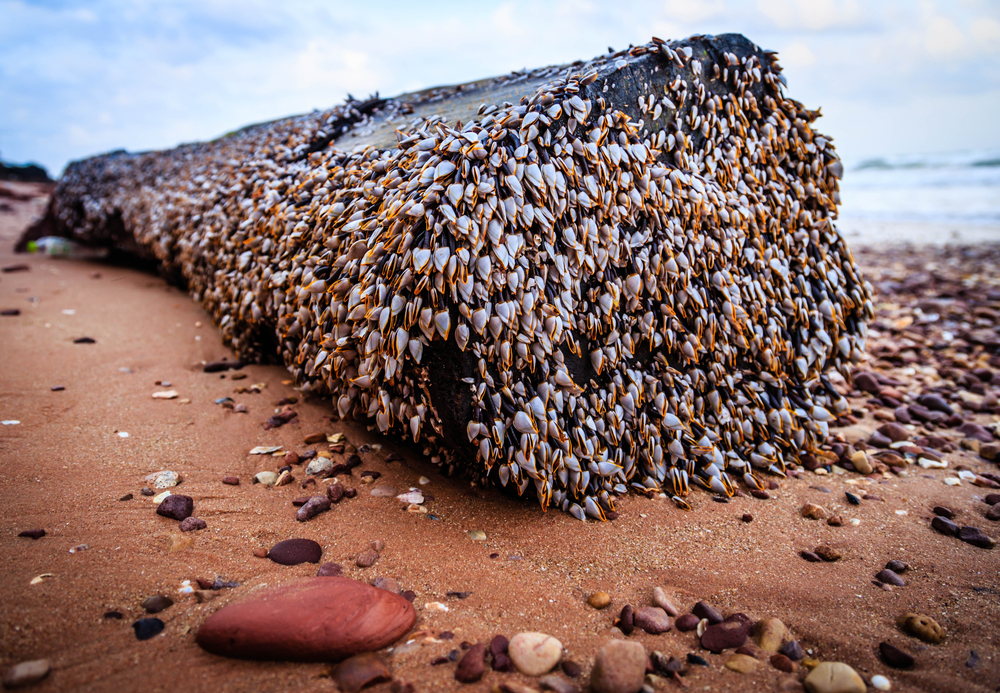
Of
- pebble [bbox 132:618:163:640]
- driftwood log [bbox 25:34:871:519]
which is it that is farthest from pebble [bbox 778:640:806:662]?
pebble [bbox 132:618:163:640]

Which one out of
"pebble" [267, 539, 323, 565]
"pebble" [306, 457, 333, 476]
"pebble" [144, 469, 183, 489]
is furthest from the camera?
"pebble" [306, 457, 333, 476]

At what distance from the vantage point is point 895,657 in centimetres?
197

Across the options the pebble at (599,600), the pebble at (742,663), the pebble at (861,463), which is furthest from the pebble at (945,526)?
the pebble at (599,600)

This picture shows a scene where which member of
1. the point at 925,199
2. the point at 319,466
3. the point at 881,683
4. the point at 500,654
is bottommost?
the point at 881,683

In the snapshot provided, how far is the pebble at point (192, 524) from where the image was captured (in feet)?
7.84

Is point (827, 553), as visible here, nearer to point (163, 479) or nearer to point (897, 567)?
point (897, 567)

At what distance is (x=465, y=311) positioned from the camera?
2.46m

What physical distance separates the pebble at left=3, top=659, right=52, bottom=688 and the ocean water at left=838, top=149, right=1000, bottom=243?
1243 cm

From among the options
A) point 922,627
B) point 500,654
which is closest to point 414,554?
point 500,654

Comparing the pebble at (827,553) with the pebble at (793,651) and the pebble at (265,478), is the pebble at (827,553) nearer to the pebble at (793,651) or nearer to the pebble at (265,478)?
the pebble at (793,651)

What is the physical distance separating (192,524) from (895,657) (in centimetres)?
245

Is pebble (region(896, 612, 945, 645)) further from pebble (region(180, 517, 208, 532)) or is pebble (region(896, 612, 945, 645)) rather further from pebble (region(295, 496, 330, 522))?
pebble (region(180, 517, 208, 532))

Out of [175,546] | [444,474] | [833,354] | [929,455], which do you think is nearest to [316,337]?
[444,474]

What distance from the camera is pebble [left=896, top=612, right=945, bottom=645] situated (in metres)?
2.08
